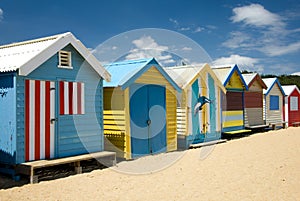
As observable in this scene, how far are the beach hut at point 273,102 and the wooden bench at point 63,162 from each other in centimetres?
1461

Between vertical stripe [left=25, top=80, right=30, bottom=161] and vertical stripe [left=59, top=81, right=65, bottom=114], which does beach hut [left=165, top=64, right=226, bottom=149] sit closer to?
vertical stripe [left=59, top=81, right=65, bottom=114]

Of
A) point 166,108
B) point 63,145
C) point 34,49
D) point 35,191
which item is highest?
point 34,49

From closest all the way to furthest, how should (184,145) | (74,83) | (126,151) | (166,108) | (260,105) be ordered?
(74,83) < (126,151) < (166,108) < (184,145) < (260,105)

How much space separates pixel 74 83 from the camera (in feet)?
30.0

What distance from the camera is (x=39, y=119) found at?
326 inches

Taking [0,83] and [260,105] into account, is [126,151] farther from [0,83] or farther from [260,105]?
[260,105]

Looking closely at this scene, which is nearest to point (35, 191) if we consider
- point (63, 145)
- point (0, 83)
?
point (63, 145)

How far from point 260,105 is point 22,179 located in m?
16.2

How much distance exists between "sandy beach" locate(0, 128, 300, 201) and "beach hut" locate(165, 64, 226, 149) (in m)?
2.54

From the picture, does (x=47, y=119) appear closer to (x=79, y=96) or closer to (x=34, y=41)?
(x=79, y=96)

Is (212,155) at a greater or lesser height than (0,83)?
lesser

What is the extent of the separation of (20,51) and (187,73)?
747 cm

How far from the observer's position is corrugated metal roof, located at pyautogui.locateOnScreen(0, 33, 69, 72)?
7954 millimetres

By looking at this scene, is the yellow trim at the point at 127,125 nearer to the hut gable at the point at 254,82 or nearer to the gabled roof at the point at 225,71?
the gabled roof at the point at 225,71
